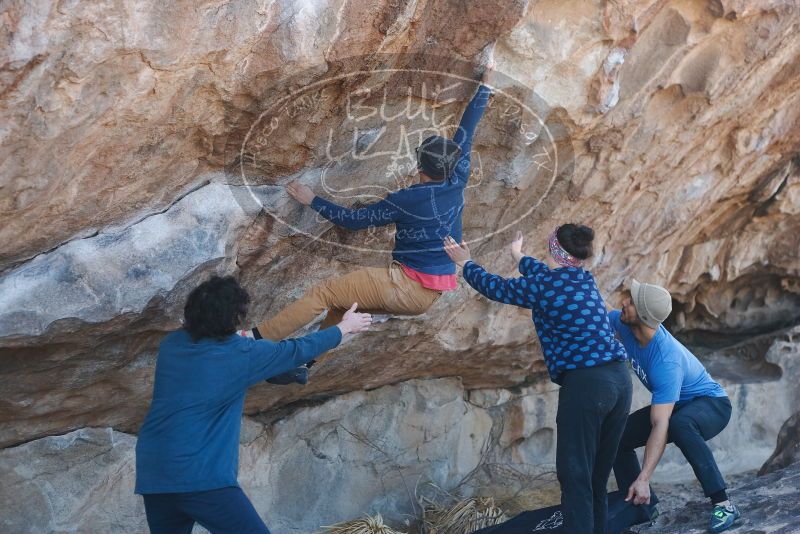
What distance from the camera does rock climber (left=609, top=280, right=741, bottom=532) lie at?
3.86m

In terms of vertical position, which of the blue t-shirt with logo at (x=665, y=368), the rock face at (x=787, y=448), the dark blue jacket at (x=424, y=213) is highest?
the dark blue jacket at (x=424, y=213)

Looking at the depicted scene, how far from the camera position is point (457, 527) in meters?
5.27

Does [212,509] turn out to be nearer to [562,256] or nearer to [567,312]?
[567,312]

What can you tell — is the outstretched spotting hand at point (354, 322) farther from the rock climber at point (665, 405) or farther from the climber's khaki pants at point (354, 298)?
the rock climber at point (665, 405)

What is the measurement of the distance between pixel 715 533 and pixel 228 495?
2133 millimetres

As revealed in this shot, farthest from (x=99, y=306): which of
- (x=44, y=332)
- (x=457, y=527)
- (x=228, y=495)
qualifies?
(x=457, y=527)

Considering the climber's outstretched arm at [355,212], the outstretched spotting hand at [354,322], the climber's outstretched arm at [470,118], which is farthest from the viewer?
the climber's outstretched arm at [470,118]

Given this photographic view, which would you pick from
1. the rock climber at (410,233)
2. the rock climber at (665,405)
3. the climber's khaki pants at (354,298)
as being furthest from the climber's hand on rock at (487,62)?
the rock climber at (665,405)

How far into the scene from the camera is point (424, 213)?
372 cm

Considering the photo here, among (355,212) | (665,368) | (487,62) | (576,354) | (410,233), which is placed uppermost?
(487,62)

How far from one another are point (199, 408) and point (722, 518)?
2.30 meters

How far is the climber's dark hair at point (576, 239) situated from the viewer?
347cm

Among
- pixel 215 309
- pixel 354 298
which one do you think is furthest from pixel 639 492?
pixel 215 309

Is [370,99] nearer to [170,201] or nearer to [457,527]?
[170,201]
